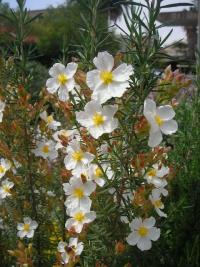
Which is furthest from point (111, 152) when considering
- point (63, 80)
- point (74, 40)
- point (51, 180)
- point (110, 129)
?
point (51, 180)

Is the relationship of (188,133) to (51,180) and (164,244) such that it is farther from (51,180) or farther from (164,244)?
(51,180)

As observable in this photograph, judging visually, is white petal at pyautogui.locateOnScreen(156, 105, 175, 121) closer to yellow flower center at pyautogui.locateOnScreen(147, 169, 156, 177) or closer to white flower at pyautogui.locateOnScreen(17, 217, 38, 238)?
yellow flower center at pyautogui.locateOnScreen(147, 169, 156, 177)

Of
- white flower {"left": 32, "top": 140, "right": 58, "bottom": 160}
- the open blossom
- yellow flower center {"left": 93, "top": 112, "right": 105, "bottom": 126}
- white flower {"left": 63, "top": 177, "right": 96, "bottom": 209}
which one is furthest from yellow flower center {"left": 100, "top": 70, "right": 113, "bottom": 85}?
white flower {"left": 32, "top": 140, "right": 58, "bottom": 160}

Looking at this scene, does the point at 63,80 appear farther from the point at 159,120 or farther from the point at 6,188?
the point at 6,188

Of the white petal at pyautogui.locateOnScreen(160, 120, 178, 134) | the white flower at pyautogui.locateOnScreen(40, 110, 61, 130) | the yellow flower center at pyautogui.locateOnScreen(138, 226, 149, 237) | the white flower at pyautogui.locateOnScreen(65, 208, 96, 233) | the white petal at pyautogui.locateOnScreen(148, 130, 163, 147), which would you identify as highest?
the white flower at pyautogui.locateOnScreen(40, 110, 61, 130)

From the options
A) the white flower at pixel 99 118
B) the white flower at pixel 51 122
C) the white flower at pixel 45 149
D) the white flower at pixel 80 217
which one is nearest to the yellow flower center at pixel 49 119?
the white flower at pixel 51 122

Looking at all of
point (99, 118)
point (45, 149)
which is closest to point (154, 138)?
point (99, 118)
